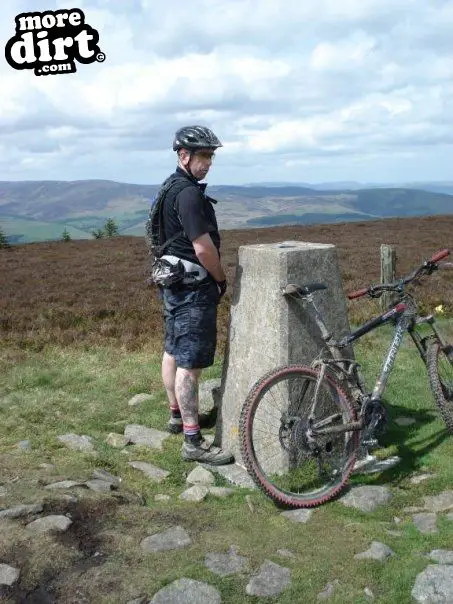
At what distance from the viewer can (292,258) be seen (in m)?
5.72

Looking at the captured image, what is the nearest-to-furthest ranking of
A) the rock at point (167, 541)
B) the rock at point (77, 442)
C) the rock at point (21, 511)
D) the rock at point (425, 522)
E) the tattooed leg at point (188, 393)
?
the rock at point (167, 541) < the rock at point (21, 511) < the rock at point (425, 522) < the tattooed leg at point (188, 393) < the rock at point (77, 442)

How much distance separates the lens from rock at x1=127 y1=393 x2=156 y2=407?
8242 millimetres

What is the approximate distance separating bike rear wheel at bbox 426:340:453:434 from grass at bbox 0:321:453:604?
1.28ft

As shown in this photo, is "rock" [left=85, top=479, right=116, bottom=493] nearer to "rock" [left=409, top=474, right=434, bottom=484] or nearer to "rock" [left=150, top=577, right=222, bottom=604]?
"rock" [left=150, top=577, right=222, bottom=604]

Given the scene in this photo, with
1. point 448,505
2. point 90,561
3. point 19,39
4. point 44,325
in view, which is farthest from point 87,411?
point 19,39

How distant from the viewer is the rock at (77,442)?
6551mm

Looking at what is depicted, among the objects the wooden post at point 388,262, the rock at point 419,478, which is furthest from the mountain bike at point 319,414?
the wooden post at point 388,262

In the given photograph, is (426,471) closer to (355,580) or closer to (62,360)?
(355,580)

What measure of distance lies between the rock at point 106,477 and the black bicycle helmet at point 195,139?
9.76 feet

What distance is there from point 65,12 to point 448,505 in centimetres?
1339

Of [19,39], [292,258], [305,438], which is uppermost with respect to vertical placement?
[19,39]

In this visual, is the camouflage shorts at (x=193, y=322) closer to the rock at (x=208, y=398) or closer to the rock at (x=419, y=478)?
the rock at (x=208, y=398)

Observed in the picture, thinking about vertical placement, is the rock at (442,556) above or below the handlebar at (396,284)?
below

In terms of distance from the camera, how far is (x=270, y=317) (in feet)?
19.2
